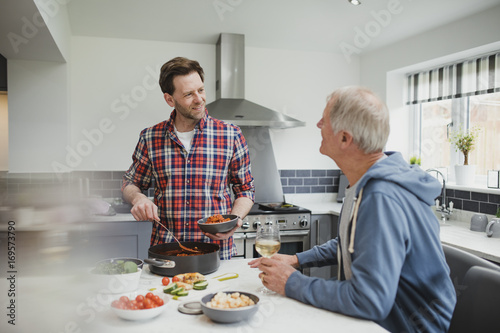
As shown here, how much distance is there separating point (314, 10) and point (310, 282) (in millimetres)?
3037

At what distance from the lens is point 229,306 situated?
1.14 metres

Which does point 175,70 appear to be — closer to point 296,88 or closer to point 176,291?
point 176,291

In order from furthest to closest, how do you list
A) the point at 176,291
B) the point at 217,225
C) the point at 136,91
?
the point at 136,91 → the point at 217,225 → the point at 176,291

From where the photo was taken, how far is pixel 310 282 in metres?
1.26

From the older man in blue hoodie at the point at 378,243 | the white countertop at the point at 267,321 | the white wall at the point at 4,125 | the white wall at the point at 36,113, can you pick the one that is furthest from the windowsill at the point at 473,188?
the white wall at the point at 4,125

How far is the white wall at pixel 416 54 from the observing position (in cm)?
311

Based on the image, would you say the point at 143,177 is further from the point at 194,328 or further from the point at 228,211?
the point at 194,328

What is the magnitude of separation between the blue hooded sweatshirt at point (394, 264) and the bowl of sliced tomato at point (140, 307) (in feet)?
1.33

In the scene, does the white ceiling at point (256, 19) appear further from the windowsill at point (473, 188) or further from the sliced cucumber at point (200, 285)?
the sliced cucumber at point (200, 285)

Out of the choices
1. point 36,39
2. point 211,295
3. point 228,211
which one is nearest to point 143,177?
point 228,211

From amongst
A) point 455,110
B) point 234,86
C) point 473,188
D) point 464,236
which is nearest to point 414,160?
point 455,110

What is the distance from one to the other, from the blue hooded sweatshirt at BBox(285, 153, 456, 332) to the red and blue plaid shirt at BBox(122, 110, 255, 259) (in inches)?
35.4

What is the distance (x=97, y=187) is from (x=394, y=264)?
0.78 meters

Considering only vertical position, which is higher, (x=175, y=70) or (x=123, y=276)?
(x=175, y=70)
